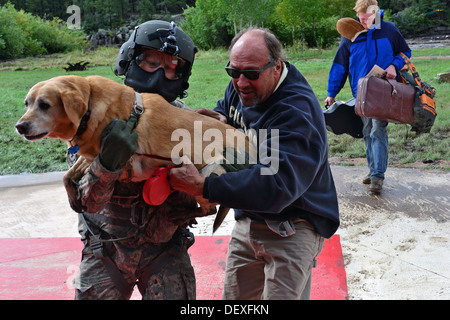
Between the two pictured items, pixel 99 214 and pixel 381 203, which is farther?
pixel 381 203

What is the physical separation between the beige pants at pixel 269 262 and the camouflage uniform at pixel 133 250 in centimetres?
29

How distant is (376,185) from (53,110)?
4714 millimetres

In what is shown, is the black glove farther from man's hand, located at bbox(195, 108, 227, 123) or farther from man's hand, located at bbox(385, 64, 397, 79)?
man's hand, located at bbox(385, 64, 397, 79)

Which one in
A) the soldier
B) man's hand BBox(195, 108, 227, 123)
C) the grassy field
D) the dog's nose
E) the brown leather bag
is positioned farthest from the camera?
the grassy field

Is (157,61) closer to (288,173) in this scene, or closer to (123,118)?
(123,118)

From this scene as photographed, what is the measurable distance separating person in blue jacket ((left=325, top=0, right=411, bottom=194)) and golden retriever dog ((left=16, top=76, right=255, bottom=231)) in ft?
12.0

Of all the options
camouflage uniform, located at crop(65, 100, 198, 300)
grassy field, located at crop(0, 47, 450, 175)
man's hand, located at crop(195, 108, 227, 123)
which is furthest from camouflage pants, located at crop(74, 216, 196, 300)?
grassy field, located at crop(0, 47, 450, 175)

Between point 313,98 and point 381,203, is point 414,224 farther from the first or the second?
point 313,98

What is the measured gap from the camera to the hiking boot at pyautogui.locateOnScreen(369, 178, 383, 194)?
5820 mm

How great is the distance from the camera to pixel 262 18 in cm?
2595

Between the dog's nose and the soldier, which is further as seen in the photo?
the soldier

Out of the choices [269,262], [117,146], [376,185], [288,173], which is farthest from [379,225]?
[117,146]
